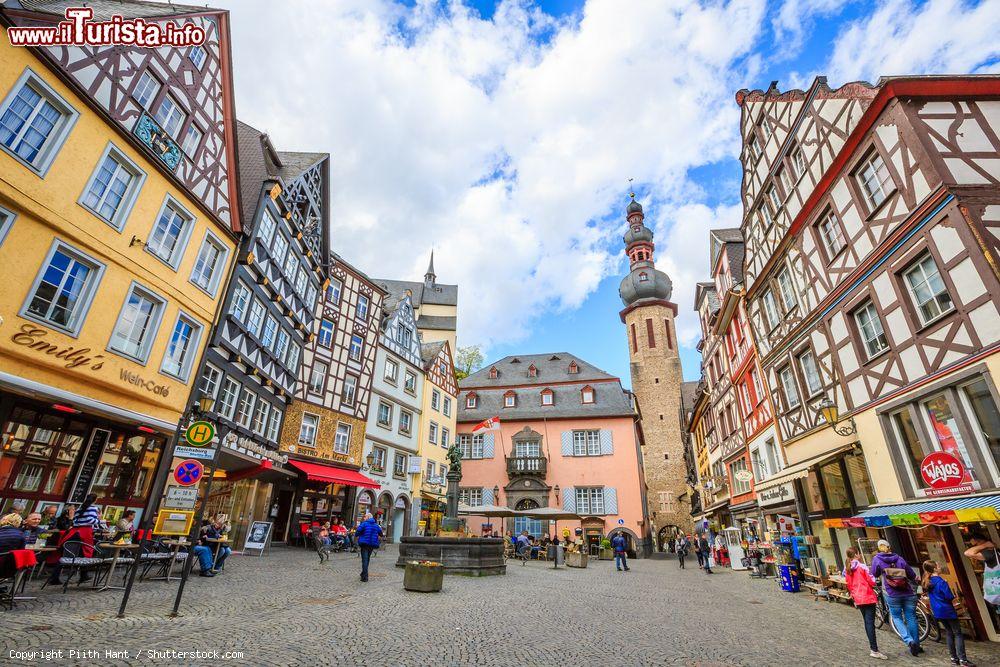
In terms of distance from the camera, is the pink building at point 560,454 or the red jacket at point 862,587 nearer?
the red jacket at point 862,587

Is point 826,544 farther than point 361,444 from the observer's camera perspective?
No

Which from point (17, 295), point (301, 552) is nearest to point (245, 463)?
point (301, 552)

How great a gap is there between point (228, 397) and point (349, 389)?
8.25 meters

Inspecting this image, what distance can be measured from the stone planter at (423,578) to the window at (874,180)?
12088mm

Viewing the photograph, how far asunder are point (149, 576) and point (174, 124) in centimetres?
1072

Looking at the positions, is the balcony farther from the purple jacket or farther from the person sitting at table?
the person sitting at table

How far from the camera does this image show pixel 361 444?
23469mm

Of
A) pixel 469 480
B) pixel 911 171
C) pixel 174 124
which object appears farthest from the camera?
pixel 469 480

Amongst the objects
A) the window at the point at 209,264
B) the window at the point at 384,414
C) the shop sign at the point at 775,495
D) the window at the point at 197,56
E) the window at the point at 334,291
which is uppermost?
the window at the point at 197,56

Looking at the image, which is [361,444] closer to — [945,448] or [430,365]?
[430,365]

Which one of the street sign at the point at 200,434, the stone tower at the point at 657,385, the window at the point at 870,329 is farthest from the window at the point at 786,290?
the stone tower at the point at 657,385

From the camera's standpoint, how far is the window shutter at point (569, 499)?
3130 cm

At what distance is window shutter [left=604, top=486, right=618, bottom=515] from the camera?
30.6m

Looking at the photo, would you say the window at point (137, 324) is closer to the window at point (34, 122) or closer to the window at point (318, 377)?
the window at point (34, 122)
